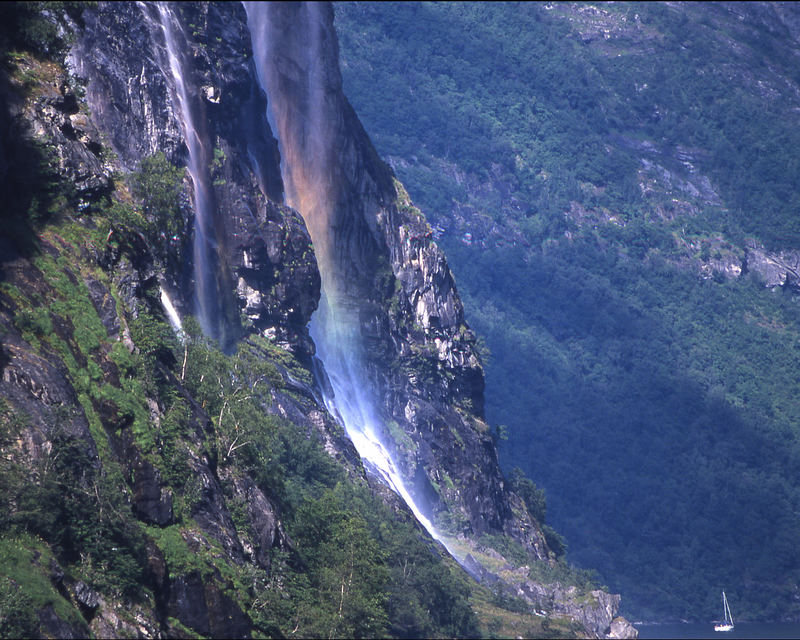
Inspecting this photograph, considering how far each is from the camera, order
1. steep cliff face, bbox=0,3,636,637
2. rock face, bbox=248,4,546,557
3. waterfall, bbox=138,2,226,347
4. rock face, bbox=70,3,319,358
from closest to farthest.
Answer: steep cliff face, bbox=0,3,636,637 < rock face, bbox=70,3,319,358 < waterfall, bbox=138,2,226,347 < rock face, bbox=248,4,546,557

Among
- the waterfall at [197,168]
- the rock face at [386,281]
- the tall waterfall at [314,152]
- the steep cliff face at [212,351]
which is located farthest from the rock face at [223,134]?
the rock face at [386,281]

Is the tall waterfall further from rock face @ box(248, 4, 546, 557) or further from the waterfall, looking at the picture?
the waterfall

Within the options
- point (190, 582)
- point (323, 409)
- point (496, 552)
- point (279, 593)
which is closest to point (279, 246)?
point (323, 409)

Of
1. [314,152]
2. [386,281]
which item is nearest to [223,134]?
[314,152]

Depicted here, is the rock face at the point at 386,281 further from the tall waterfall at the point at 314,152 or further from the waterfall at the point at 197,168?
the waterfall at the point at 197,168

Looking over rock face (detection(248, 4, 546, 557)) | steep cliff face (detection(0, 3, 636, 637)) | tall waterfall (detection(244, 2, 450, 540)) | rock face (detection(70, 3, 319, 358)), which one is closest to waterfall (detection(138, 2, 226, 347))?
steep cliff face (detection(0, 3, 636, 637))

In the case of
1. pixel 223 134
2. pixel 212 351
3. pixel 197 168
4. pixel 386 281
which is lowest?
pixel 386 281

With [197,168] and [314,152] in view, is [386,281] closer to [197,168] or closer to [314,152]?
[314,152]
